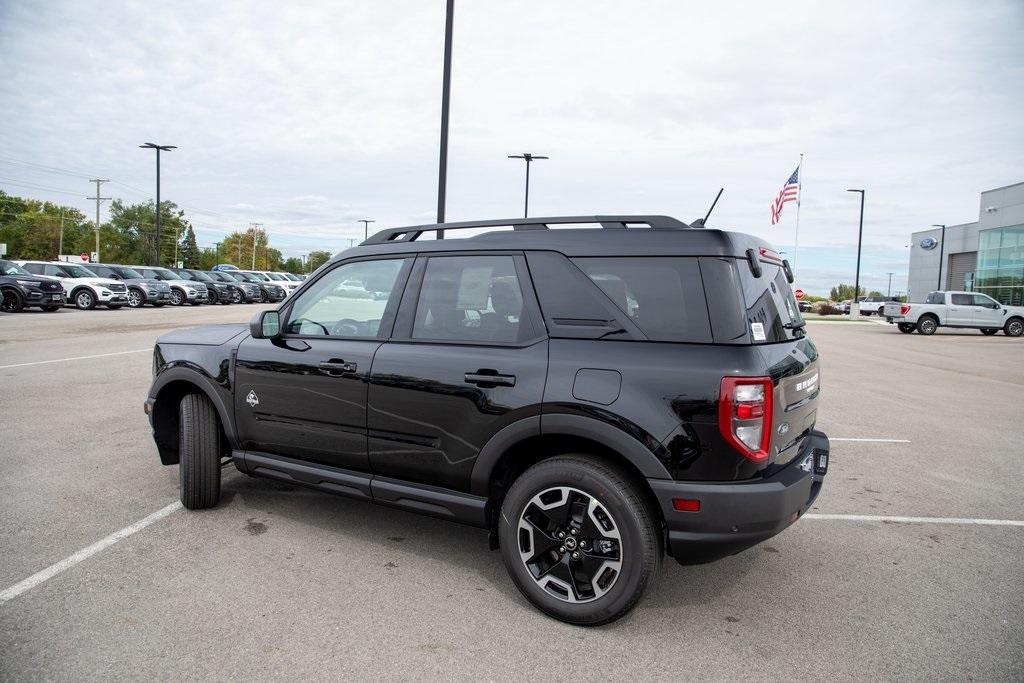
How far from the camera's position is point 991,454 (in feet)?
20.5

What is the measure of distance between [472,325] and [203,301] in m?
33.6

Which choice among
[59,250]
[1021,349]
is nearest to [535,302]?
[1021,349]

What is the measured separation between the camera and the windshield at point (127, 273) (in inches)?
1134

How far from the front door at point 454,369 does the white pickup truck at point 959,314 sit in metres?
27.1

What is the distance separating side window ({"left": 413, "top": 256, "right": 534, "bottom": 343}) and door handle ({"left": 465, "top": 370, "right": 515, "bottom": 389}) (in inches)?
7.5

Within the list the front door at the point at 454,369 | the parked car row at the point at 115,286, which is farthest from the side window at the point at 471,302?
the parked car row at the point at 115,286

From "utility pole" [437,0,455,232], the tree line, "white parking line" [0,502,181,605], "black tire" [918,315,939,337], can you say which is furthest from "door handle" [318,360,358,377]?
the tree line

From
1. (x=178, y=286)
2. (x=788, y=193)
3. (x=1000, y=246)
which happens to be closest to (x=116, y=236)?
(x=178, y=286)

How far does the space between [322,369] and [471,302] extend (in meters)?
0.97

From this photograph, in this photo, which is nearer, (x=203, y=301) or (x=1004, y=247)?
(x=203, y=301)

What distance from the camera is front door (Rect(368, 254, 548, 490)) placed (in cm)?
313

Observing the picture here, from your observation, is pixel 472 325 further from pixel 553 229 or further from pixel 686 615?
pixel 686 615

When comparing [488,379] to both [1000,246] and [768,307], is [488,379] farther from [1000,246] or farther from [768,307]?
[1000,246]

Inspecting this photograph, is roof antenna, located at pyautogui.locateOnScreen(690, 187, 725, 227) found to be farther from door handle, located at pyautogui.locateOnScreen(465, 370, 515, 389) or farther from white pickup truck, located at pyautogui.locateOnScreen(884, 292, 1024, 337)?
white pickup truck, located at pyautogui.locateOnScreen(884, 292, 1024, 337)
